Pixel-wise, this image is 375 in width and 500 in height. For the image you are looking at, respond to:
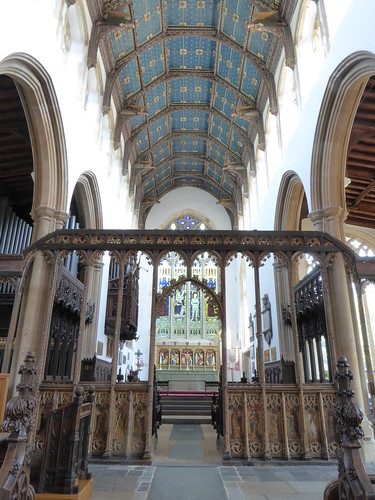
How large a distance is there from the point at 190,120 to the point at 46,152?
28.4 ft

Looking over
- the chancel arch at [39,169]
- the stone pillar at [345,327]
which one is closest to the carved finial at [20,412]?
the chancel arch at [39,169]

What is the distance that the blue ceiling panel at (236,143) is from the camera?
13422 millimetres

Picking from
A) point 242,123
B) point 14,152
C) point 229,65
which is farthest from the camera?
point 242,123

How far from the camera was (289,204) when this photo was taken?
9.34 metres

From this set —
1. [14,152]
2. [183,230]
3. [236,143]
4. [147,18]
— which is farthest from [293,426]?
[236,143]

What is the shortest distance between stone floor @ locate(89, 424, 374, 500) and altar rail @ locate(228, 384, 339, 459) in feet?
0.62

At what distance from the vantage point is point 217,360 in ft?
52.3

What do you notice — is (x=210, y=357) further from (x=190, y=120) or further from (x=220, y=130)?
(x=190, y=120)

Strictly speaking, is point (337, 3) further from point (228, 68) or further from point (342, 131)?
point (228, 68)

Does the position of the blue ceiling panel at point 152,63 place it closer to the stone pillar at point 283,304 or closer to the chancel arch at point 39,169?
the chancel arch at point 39,169

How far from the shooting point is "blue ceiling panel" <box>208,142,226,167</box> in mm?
14945

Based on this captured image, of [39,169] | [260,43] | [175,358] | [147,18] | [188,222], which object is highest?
[147,18]

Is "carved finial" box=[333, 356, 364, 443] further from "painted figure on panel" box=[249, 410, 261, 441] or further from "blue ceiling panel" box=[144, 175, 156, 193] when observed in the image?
"blue ceiling panel" box=[144, 175, 156, 193]

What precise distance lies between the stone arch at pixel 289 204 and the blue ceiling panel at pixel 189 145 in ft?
22.5
